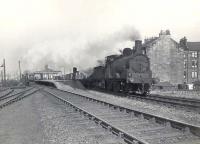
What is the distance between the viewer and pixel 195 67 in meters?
75.1

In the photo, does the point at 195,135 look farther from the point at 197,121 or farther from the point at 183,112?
the point at 183,112

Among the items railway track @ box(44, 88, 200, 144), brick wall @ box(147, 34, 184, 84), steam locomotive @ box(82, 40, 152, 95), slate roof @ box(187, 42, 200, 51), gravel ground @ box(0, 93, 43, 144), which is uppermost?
slate roof @ box(187, 42, 200, 51)

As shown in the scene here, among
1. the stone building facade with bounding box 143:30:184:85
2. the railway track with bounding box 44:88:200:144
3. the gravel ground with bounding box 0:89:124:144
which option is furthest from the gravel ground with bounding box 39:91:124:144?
the stone building facade with bounding box 143:30:184:85

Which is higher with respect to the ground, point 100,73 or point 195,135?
point 100,73

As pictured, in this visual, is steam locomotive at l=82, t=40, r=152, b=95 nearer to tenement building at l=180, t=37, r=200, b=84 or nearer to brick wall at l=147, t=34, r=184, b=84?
brick wall at l=147, t=34, r=184, b=84

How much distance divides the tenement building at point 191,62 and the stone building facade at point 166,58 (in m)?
3.10

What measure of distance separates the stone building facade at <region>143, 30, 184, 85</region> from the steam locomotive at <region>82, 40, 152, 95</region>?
38344mm

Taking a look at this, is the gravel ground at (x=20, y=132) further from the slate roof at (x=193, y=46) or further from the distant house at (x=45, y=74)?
the slate roof at (x=193, y=46)

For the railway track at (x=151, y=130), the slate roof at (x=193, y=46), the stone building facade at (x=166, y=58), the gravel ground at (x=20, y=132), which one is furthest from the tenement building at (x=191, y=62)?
the gravel ground at (x=20, y=132)

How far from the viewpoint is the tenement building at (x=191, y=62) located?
7358cm

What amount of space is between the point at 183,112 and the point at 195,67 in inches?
2475

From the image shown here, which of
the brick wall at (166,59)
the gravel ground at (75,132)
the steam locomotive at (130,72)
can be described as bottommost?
the gravel ground at (75,132)

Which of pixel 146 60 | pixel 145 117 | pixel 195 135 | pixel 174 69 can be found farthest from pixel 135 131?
pixel 174 69

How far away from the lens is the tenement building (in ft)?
241
